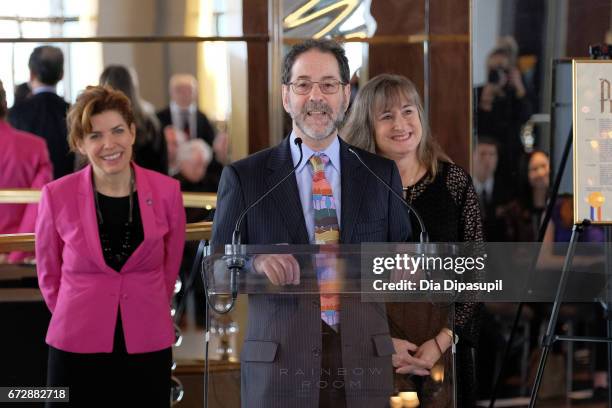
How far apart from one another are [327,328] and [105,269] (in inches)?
53.7

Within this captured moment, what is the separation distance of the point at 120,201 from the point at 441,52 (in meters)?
2.40

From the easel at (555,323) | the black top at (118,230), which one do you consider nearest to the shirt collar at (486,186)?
the easel at (555,323)

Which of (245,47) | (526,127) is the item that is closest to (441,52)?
(526,127)

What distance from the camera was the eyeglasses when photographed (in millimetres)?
3068

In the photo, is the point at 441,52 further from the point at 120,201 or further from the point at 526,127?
the point at 120,201

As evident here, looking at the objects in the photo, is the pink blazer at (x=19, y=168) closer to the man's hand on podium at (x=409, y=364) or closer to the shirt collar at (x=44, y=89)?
the shirt collar at (x=44, y=89)

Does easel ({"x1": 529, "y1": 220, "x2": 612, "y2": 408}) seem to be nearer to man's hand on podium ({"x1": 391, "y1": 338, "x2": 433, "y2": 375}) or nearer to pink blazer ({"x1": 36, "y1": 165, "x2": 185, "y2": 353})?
pink blazer ({"x1": 36, "y1": 165, "x2": 185, "y2": 353})

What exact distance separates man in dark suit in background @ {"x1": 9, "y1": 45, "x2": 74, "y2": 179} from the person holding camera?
2.22 m

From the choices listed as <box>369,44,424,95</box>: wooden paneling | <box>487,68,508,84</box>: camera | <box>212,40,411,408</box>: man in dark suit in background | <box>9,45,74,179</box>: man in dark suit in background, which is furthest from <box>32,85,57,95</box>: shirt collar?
<box>212,40,411,408</box>: man in dark suit in background

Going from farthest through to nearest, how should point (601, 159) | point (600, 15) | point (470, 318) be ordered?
point (600, 15) < point (601, 159) < point (470, 318)

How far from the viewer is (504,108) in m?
5.55

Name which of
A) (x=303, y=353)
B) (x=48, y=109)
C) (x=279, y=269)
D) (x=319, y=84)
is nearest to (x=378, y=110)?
(x=319, y=84)

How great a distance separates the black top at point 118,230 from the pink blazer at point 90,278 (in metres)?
0.03

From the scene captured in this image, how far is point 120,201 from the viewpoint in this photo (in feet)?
A: 12.8
